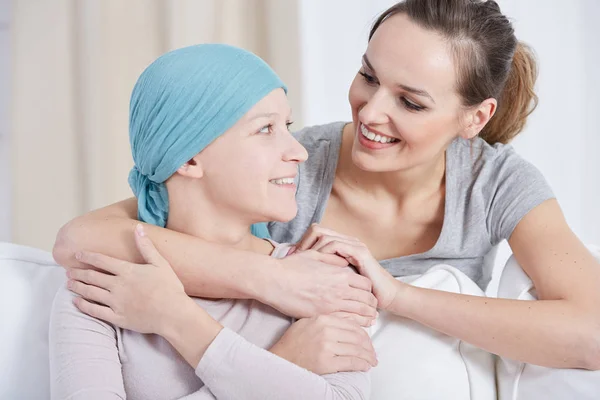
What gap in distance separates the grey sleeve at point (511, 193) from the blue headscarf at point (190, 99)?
0.69m

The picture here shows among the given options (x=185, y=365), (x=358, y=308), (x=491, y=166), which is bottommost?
(x=185, y=365)

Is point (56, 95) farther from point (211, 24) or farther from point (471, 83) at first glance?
point (471, 83)

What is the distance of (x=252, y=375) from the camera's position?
1.29 m

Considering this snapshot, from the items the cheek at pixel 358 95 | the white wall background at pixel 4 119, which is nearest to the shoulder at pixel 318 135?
the cheek at pixel 358 95

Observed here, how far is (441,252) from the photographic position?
192 cm

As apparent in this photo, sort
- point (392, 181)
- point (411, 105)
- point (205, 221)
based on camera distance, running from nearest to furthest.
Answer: point (205, 221), point (411, 105), point (392, 181)

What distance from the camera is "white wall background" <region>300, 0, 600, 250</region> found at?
308cm

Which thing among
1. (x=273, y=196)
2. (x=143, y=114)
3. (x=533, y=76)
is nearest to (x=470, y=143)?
(x=533, y=76)

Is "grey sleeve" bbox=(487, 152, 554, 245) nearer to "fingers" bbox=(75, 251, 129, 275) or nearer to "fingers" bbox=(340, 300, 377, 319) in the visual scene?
"fingers" bbox=(340, 300, 377, 319)

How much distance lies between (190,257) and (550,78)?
2.16 metres

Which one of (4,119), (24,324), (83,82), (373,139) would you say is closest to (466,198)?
(373,139)

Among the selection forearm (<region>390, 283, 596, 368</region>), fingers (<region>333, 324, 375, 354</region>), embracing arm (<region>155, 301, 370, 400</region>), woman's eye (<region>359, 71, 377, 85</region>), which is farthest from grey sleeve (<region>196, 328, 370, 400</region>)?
woman's eye (<region>359, 71, 377, 85</region>)

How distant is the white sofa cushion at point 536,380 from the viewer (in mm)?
1527

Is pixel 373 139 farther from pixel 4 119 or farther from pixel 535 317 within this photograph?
pixel 4 119
